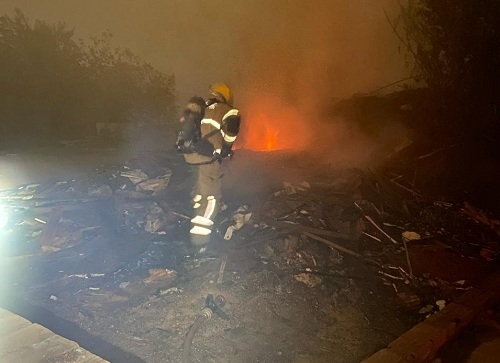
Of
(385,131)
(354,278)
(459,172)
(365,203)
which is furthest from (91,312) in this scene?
(385,131)

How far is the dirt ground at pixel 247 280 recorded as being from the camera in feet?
12.7

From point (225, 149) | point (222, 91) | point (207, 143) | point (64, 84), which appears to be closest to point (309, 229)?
point (225, 149)

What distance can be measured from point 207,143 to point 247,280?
1862 mm

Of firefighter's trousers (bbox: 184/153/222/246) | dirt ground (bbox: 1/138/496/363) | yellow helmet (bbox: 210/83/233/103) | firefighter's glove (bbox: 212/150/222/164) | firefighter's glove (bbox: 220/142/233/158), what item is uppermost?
yellow helmet (bbox: 210/83/233/103)

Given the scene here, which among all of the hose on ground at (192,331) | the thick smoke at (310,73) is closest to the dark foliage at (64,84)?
the thick smoke at (310,73)

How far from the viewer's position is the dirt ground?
388cm

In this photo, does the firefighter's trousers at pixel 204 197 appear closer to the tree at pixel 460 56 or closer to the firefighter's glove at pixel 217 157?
the firefighter's glove at pixel 217 157

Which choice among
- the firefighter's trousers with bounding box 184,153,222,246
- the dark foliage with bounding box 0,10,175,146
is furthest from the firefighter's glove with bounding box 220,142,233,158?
the dark foliage with bounding box 0,10,175,146

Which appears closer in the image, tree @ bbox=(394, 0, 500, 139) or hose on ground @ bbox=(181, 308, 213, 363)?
Result: hose on ground @ bbox=(181, 308, 213, 363)

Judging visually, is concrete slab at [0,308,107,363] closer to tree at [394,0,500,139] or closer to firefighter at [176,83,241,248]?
firefighter at [176,83,241,248]

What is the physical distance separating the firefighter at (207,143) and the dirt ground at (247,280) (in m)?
0.42

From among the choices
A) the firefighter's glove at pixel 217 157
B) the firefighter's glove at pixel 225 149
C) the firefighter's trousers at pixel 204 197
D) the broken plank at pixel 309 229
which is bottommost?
the broken plank at pixel 309 229

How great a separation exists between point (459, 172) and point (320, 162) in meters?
3.16

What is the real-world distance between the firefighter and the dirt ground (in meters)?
0.42
